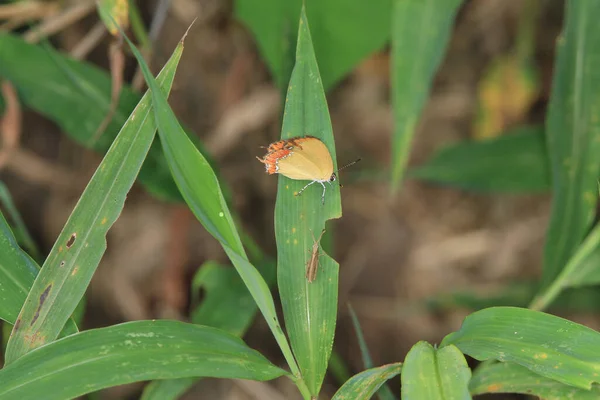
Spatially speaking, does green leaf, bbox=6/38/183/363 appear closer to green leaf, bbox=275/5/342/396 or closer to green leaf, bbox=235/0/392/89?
green leaf, bbox=275/5/342/396

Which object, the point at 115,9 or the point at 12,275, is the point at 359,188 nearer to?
the point at 115,9

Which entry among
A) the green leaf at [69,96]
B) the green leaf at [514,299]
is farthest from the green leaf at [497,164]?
the green leaf at [69,96]

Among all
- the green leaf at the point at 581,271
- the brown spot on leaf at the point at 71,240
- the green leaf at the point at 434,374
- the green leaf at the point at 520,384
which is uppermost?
Result: the brown spot on leaf at the point at 71,240

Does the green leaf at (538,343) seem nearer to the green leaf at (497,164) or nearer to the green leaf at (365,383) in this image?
the green leaf at (365,383)

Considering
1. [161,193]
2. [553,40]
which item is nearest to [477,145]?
[553,40]

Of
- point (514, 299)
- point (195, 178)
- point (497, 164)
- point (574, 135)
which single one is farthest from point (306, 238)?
point (514, 299)

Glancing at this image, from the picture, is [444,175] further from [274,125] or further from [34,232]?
[34,232]
